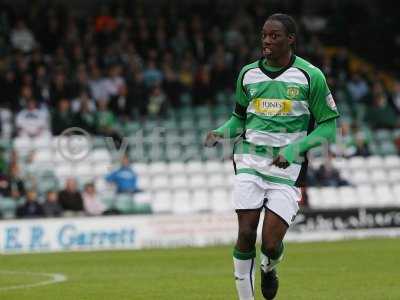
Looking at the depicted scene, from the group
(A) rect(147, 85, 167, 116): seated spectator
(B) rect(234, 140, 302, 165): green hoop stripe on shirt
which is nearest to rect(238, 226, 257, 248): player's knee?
(B) rect(234, 140, 302, 165): green hoop stripe on shirt

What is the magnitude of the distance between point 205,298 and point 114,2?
55.5 feet

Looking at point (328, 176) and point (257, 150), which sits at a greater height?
point (257, 150)

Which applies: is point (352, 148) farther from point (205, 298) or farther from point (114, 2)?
point (205, 298)

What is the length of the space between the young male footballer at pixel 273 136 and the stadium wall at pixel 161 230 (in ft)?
38.4

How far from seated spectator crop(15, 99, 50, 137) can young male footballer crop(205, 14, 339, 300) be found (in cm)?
1357

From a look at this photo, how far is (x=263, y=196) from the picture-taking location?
8.68 m

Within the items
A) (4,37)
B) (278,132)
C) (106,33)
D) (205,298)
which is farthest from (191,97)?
(278,132)

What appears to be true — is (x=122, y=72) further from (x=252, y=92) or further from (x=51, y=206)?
(x=252, y=92)

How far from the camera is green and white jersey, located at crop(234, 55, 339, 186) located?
8633 mm

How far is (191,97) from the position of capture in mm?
25062

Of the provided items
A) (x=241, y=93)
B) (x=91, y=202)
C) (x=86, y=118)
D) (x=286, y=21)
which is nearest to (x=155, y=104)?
(x=86, y=118)

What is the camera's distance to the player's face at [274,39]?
845 centimetres

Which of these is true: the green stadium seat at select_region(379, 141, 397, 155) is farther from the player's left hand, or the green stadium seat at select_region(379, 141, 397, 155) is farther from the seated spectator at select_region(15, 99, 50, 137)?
the player's left hand

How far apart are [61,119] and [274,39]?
14.1 meters
